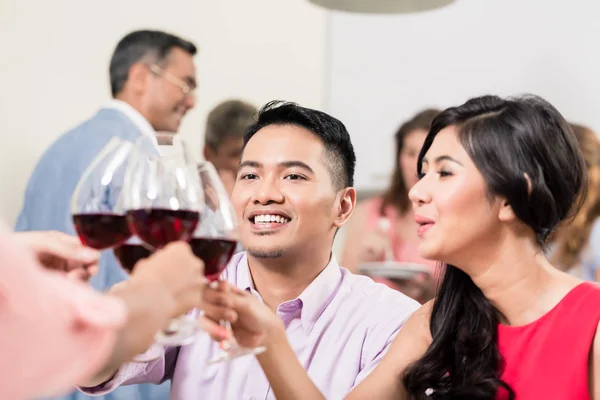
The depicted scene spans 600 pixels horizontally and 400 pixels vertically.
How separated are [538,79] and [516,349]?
2872 millimetres

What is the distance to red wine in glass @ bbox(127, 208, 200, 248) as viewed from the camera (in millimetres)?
1067

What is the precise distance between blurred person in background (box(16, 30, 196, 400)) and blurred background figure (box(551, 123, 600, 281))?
1508 mm

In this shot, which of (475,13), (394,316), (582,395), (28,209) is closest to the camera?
(582,395)

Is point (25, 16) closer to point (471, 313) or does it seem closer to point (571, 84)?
point (471, 313)

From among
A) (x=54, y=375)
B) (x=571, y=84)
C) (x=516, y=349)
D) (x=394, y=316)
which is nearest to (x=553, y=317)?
(x=516, y=349)

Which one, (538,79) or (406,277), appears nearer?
(406,277)

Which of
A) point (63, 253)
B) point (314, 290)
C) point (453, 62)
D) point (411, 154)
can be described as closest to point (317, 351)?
point (314, 290)

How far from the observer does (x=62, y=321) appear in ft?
2.47

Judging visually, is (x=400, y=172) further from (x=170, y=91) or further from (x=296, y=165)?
(x=296, y=165)

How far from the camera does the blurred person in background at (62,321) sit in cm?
73

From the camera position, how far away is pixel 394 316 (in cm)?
177

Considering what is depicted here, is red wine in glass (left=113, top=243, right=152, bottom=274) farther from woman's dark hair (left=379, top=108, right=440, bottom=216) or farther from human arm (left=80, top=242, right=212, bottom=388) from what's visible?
Answer: woman's dark hair (left=379, top=108, right=440, bottom=216)

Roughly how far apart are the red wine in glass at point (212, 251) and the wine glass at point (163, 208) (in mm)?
37

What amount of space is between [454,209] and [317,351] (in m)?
0.44
